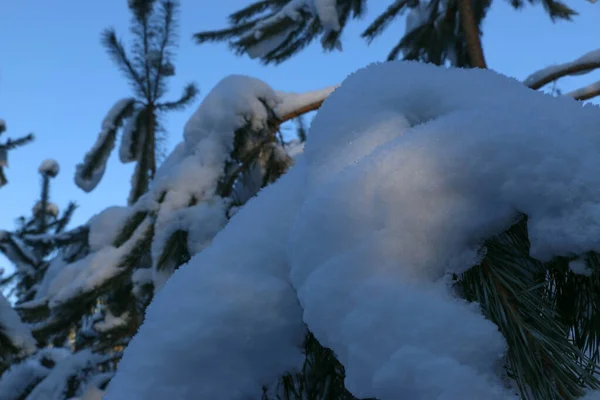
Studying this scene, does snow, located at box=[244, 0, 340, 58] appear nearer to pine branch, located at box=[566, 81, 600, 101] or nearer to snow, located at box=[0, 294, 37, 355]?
pine branch, located at box=[566, 81, 600, 101]

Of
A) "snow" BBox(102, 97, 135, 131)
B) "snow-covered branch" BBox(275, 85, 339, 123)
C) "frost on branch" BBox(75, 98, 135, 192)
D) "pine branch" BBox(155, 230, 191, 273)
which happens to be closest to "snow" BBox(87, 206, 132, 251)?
"pine branch" BBox(155, 230, 191, 273)

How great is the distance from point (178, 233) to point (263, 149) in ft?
2.53

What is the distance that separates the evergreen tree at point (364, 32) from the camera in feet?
10.7

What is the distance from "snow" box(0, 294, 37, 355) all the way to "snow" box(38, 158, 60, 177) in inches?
483

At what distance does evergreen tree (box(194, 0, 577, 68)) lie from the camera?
3258mm

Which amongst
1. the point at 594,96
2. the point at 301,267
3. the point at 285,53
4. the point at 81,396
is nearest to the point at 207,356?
the point at 301,267

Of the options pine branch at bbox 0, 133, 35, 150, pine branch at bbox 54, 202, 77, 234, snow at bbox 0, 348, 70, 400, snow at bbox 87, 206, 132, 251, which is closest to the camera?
snow at bbox 87, 206, 132, 251

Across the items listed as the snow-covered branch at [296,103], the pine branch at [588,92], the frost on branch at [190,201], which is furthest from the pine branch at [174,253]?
the pine branch at [588,92]

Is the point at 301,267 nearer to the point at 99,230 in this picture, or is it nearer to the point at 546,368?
the point at 546,368

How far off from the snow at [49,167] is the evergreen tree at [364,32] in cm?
1115

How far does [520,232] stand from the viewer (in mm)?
844

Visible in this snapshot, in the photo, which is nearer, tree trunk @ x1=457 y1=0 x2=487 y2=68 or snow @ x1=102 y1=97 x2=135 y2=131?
tree trunk @ x1=457 y1=0 x2=487 y2=68

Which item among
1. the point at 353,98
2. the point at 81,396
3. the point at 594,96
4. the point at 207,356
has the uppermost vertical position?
the point at 353,98

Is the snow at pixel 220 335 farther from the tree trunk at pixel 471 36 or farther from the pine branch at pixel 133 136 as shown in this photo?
the pine branch at pixel 133 136
